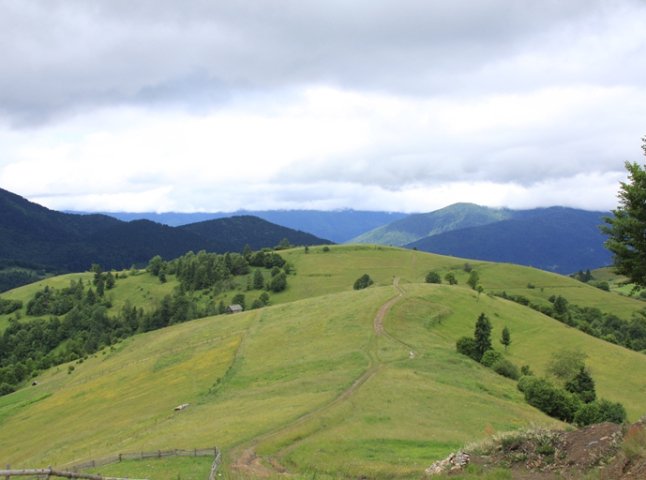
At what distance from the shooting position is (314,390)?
180 feet

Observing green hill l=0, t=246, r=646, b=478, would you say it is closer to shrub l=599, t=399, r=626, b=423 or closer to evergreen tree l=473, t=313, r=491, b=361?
evergreen tree l=473, t=313, r=491, b=361

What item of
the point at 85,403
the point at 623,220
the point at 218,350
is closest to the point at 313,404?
the point at 623,220

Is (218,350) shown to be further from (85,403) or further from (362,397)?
(362,397)

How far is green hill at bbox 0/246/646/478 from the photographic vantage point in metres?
38.2

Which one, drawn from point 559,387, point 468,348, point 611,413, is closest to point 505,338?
point 468,348

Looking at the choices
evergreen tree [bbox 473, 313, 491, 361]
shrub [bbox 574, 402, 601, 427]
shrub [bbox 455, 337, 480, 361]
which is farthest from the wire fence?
evergreen tree [bbox 473, 313, 491, 361]

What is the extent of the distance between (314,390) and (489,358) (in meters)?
28.4

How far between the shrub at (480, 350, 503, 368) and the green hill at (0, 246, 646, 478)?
12.3 feet

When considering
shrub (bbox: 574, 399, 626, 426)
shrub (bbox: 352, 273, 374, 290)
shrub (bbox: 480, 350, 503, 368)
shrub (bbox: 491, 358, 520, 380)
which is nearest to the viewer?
shrub (bbox: 574, 399, 626, 426)

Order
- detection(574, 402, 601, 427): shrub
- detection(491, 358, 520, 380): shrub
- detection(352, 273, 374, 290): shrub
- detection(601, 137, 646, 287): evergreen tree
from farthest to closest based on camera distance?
detection(352, 273, 374, 290): shrub, detection(491, 358, 520, 380): shrub, detection(574, 402, 601, 427): shrub, detection(601, 137, 646, 287): evergreen tree

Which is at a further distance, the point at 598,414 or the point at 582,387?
the point at 582,387

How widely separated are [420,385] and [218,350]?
4328cm

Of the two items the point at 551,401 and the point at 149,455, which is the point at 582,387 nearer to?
the point at 551,401

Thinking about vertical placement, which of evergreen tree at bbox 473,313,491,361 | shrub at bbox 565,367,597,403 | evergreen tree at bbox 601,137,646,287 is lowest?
shrub at bbox 565,367,597,403
